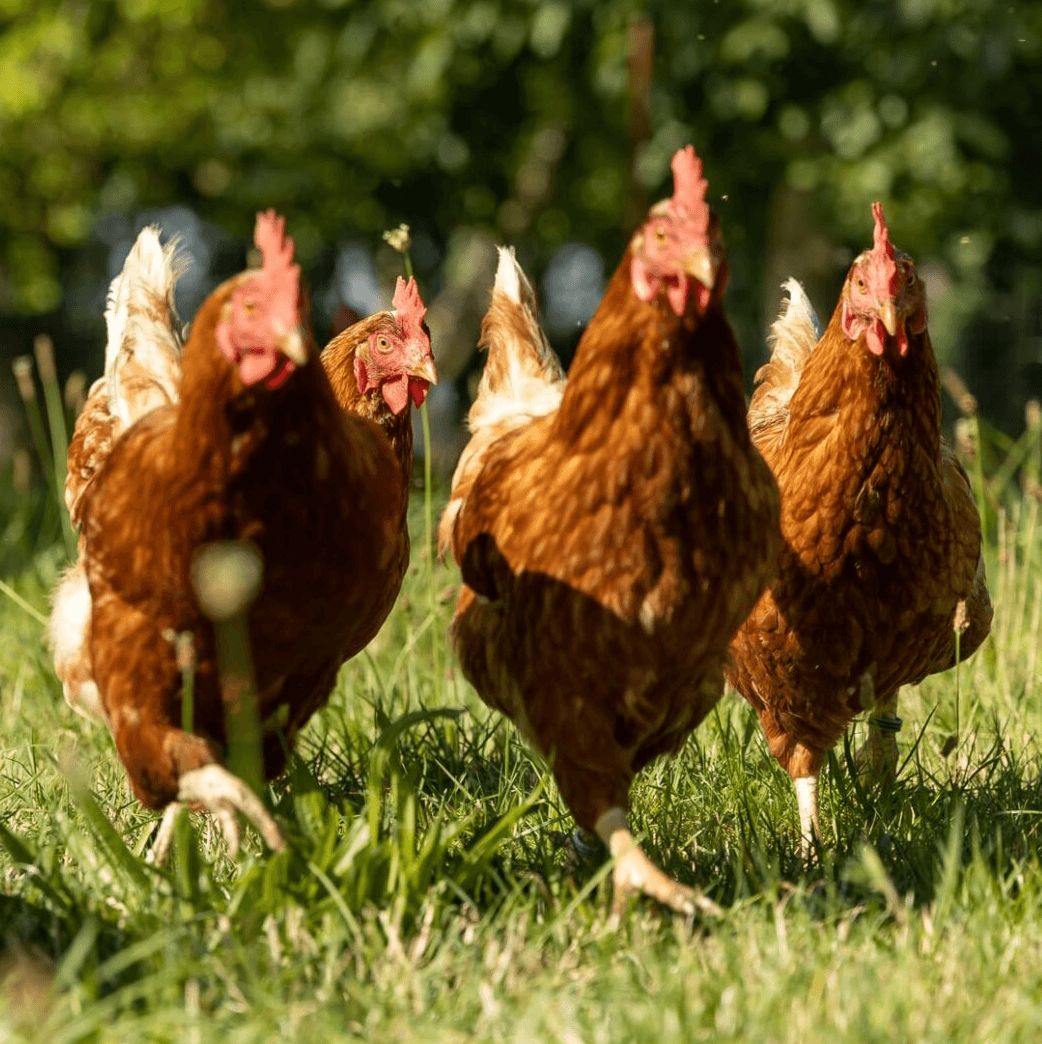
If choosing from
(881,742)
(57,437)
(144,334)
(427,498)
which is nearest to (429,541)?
(427,498)

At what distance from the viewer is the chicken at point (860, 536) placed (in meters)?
3.49

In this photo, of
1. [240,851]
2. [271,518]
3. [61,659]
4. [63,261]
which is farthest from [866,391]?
[63,261]

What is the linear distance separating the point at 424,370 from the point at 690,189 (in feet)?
5.03

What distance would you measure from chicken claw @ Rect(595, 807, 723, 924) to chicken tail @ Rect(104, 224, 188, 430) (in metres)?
1.50

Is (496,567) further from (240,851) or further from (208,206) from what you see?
(208,206)

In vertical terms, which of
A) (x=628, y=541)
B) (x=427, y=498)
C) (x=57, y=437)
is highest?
(x=57, y=437)

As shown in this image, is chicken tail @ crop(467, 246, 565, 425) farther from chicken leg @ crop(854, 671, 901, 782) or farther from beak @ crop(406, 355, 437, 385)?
chicken leg @ crop(854, 671, 901, 782)

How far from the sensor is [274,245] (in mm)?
2625

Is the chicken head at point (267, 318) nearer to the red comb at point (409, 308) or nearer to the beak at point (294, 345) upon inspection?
Answer: the beak at point (294, 345)

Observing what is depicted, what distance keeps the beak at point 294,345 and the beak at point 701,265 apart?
0.71 meters

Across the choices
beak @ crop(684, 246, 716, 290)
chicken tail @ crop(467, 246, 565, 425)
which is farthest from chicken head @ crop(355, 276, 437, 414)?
beak @ crop(684, 246, 716, 290)

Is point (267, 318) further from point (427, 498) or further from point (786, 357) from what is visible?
point (786, 357)

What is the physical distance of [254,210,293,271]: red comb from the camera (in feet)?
8.60

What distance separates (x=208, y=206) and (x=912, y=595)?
33.8 ft
